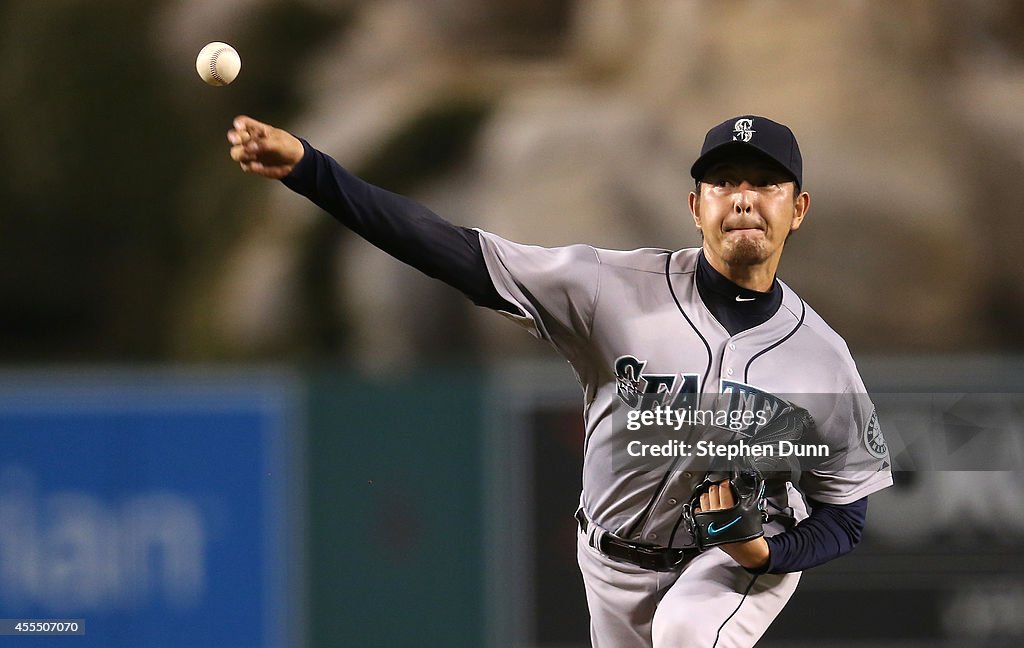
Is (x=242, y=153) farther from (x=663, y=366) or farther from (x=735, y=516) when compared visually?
(x=735, y=516)

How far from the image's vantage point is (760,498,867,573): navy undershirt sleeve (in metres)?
2.11

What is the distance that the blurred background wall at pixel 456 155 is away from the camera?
195 inches

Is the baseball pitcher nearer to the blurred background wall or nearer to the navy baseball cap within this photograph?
the navy baseball cap

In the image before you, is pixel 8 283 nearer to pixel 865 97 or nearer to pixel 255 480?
pixel 255 480

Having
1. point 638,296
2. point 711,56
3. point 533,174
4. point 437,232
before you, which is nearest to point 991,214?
point 711,56

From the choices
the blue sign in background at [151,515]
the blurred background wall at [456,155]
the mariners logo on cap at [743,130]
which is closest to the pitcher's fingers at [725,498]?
the mariners logo on cap at [743,130]

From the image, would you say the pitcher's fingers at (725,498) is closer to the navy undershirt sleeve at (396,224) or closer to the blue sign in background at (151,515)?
the navy undershirt sleeve at (396,224)

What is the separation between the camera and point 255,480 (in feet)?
11.6

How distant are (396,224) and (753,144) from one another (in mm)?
591

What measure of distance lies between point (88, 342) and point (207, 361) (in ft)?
1.50

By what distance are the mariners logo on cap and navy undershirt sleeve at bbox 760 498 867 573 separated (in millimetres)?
642

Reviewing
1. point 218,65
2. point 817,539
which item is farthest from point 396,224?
point 817,539

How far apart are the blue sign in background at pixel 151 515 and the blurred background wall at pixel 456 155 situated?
48.1 inches

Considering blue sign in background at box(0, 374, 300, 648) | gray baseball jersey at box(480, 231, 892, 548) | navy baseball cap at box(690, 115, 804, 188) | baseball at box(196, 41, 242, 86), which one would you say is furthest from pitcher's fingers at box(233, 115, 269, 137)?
blue sign in background at box(0, 374, 300, 648)
